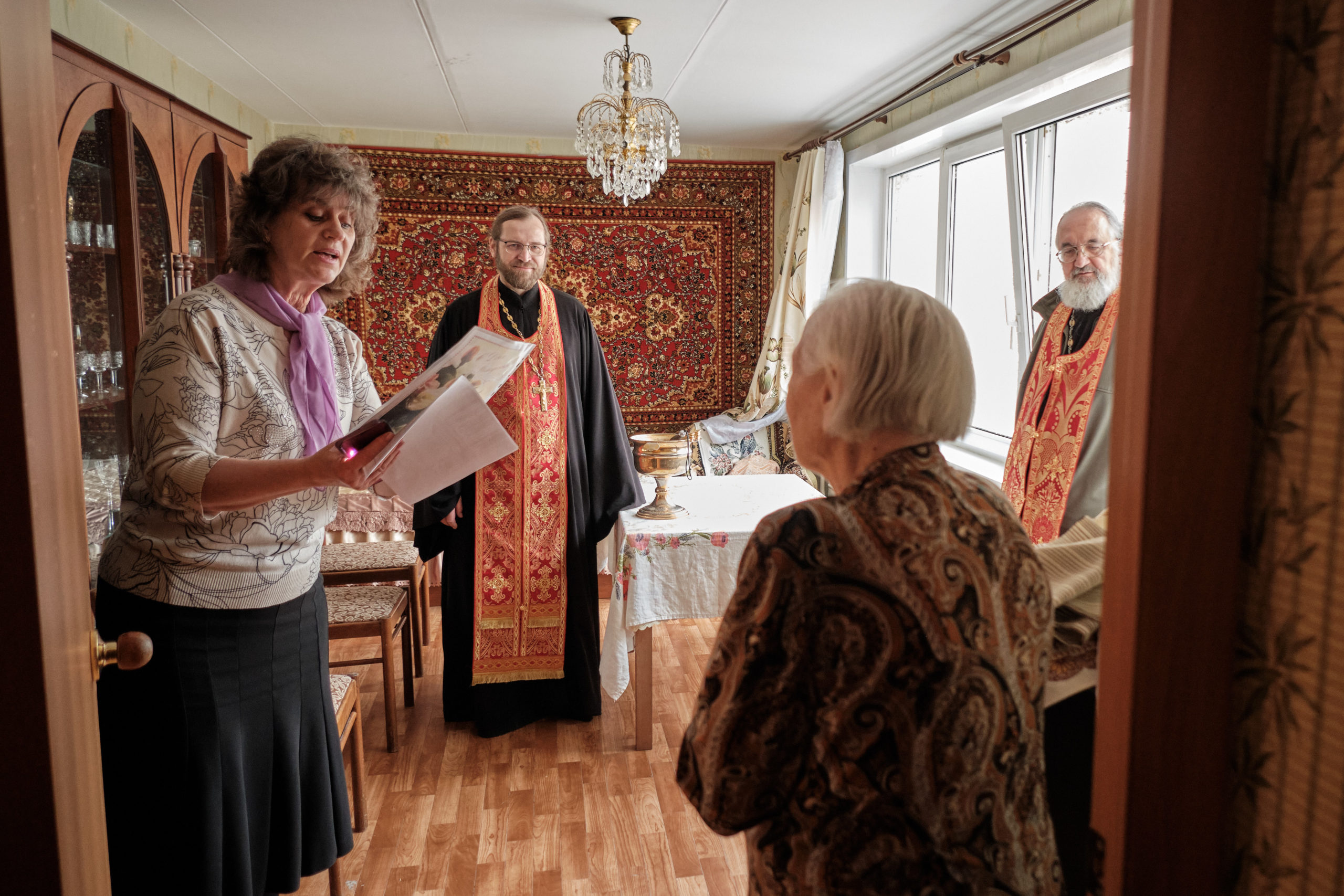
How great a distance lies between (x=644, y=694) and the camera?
2.86 meters

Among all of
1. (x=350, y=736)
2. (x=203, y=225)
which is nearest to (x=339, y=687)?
(x=350, y=736)

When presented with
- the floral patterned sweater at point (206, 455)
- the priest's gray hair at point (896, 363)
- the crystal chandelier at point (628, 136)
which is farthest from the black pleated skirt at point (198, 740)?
the crystal chandelier at point (628, 136)

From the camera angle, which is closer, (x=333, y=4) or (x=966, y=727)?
(x=966, y=727)

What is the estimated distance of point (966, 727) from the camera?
0.83 m

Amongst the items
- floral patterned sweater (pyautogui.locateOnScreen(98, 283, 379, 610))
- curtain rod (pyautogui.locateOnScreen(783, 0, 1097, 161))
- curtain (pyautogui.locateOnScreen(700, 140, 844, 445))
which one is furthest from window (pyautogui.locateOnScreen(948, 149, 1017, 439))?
floral patterned sweater (pyautogui.locateOnScreen(98, 283, 379, 610))

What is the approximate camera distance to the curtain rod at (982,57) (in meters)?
2.56

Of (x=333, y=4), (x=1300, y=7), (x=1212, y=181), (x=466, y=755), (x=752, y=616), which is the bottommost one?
(x=466, y=755)

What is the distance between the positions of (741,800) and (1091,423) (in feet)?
5.83

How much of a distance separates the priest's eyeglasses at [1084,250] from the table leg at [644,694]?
5.61 feet

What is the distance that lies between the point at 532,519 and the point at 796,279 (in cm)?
239

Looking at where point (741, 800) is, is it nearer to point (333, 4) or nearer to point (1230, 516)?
point (1230, 516)

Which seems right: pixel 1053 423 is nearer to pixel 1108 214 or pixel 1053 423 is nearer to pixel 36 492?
pixel 1108 214

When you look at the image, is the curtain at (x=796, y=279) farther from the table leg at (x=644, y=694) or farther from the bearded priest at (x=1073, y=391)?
the table leg at (x=644, y=694)

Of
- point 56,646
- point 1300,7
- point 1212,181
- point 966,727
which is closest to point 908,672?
point 966,727
